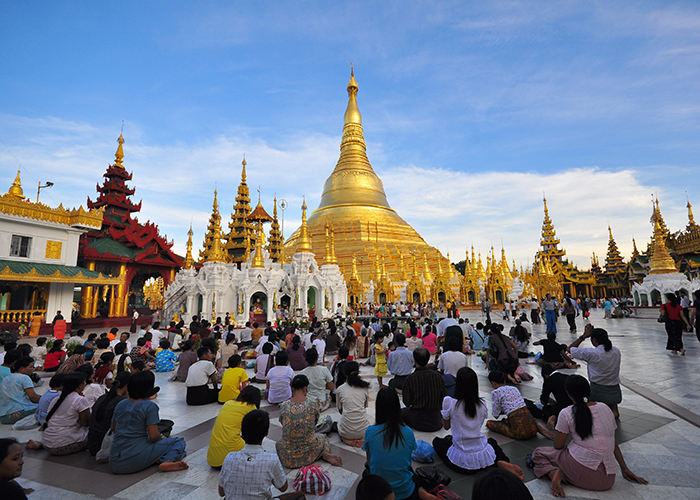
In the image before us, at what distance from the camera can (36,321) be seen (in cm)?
1755

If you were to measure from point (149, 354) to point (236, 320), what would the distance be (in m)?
12.1

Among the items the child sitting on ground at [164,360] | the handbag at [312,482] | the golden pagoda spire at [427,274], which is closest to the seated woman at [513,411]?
the handbag at [312,482]

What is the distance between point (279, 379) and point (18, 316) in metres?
21.0

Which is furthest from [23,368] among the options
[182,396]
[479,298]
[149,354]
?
[479,298]

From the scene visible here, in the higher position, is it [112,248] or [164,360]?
[112,248]

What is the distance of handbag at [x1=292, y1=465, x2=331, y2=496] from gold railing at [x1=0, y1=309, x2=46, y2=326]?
22.3 metres

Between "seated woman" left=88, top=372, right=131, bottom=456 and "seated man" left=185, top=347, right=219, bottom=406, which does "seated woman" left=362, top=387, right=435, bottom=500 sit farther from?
"seated man" left=185, top=347, right=219, bottom=406

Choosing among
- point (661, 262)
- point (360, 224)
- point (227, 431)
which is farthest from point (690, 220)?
point (227, 431)

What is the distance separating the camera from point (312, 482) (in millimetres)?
3705

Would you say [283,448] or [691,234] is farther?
[691,234]

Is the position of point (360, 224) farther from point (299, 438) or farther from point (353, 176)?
point (299, 438)

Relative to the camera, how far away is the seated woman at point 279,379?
6.17 metres

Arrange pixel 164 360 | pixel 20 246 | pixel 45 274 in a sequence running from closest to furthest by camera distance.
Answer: pixel 164 360
pixel 45 274
pixel 20 246

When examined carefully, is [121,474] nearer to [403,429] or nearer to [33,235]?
[403,429]
